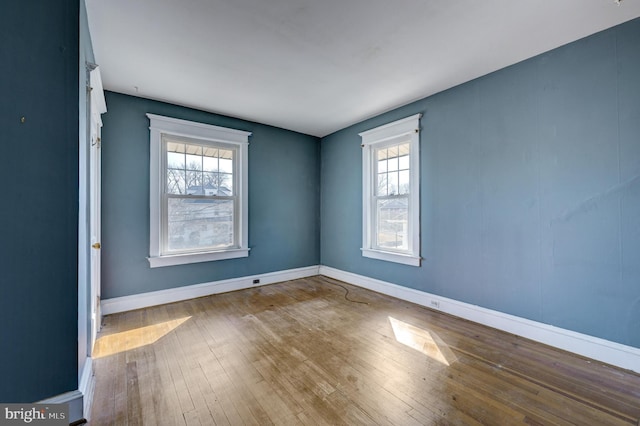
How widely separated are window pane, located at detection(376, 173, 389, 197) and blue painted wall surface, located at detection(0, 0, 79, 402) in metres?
3.48

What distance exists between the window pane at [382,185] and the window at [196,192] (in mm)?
2108

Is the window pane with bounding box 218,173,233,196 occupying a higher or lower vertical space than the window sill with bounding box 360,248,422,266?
higher

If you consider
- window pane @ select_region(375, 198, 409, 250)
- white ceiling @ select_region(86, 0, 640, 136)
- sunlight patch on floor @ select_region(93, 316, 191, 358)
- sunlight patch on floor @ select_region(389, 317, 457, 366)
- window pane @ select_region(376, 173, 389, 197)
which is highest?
white ceiling @ select_region(86, 0, 640, 136)

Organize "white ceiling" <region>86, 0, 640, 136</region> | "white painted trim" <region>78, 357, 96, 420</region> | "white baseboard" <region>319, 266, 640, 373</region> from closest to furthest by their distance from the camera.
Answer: "white painted trim" <region>78, 357, 96, 420</region>, "white ceiling" <region>86, 0, 640, 136</region>, "white baseboard" <region>319, 266, 640, 373</region>

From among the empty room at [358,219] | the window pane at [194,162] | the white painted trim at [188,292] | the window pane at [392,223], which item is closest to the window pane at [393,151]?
the empty room at [358,219]

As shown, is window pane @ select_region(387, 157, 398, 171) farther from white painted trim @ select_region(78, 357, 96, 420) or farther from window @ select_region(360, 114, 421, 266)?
white painted trim @ select_region(78, 357, 96, 420)

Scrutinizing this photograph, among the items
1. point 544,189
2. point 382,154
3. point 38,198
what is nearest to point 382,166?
point 382,154

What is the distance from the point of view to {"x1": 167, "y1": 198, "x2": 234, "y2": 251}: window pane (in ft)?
11.8

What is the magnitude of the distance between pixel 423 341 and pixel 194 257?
3045mm

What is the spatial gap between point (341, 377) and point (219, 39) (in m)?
2.91

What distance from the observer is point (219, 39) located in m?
2.25

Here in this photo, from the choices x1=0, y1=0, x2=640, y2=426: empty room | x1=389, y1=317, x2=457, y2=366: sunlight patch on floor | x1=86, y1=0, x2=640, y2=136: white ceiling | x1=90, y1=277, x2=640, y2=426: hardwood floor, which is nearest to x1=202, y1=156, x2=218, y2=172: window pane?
x1=0, y1=0, x2=640, y2=426: empty room

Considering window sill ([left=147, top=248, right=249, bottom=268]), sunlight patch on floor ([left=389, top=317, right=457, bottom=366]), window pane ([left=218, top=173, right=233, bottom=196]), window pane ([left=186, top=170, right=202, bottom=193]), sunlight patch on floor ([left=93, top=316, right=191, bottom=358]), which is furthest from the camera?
window pane ([left=218, top=173, right=233, bottom=196])

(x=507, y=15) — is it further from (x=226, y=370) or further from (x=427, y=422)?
(x=226, y=370)
